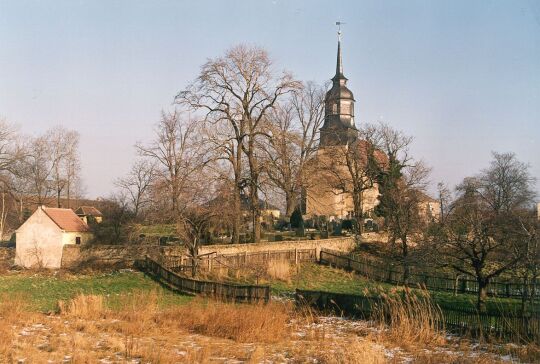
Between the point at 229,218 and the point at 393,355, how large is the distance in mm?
19850

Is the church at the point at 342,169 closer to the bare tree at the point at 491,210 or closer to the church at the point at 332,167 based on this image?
the church at the point at 332,167

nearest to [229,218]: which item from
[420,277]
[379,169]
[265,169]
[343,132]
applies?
[265,169]

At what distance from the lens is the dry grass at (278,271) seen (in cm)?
2639

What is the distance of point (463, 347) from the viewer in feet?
36.0

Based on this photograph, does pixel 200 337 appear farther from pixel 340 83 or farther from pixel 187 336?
pixel 340 83

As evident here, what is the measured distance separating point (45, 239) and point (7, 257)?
144 inches

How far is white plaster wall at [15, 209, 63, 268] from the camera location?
32.7m

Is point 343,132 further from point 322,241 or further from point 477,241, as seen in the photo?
point 477,241

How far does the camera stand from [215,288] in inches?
805

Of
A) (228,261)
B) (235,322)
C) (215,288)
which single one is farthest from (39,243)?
(235,322)

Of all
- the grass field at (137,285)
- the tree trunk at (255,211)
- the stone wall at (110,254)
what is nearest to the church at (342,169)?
the tree trunk at (255,211)

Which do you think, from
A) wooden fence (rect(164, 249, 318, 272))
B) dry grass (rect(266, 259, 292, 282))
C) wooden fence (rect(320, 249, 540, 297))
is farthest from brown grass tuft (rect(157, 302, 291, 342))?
wooden fence (rect(164, 249, 318, 272))

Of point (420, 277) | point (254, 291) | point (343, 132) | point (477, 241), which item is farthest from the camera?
point (343, 132)

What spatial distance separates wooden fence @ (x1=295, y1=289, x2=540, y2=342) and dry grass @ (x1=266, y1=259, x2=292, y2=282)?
8.79 m
